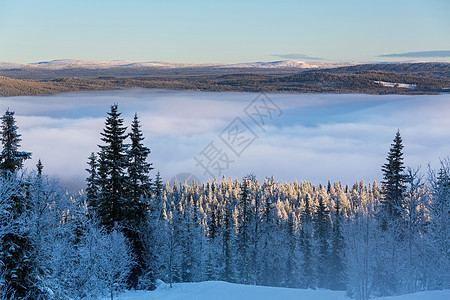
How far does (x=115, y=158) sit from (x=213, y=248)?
4681 centimetres

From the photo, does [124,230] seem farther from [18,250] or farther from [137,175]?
[18,250]

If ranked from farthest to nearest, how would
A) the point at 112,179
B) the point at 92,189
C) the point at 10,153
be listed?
the point at 92,189 → the point at 112,179 → the point at 10,153

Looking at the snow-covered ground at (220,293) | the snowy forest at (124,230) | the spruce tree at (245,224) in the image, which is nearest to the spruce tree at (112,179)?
the snowy forest at (124,230)

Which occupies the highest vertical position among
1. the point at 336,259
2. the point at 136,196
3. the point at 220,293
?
the point at 136,196

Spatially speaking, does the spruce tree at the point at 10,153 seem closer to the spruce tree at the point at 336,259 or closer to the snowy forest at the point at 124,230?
the snowy forest at the point at 124,230

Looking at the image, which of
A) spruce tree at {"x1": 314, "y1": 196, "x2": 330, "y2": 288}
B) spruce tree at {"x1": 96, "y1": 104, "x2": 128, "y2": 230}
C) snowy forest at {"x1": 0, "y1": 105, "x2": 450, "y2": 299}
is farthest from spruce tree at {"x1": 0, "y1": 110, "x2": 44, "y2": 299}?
spruce tree at {"x1": 314, "y1": 196, "x2": 330, "y2": 288}

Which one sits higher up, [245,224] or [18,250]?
[18,250]

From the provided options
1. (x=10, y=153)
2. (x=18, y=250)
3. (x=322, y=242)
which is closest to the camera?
(x=18, y=250)

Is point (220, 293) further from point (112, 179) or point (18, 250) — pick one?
point (18, 250)

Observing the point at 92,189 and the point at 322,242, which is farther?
the point at 322,242

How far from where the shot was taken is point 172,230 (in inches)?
1751

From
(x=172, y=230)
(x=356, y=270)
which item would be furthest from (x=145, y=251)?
(x=356, y=270)

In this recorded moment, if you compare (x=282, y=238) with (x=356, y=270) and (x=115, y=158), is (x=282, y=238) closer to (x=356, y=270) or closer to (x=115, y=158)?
(x=356, y=270)

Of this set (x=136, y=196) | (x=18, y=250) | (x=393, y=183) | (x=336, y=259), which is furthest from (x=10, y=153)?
(x=336, y=259)
